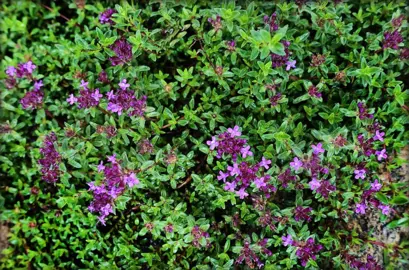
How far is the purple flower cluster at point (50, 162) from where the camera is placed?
3.13 m

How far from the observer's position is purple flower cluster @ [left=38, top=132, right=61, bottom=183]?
313cm

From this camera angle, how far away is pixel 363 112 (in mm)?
3049

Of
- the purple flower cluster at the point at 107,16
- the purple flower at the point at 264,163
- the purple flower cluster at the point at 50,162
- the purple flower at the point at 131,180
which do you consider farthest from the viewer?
the purple flower cluster at the point at 107,16

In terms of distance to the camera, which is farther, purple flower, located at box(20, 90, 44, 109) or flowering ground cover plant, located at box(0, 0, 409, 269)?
purple flower, located at box(20, 90, 44, 109)

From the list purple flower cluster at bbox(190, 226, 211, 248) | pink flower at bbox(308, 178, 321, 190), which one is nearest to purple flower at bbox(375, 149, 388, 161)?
pink flower at bbox(308, 178, 321, 190)

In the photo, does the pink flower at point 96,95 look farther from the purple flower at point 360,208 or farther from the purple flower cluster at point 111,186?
the purple flower at point 360,208

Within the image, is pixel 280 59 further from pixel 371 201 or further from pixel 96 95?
pixel 96 95

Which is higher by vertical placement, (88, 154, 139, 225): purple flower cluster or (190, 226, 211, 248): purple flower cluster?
(88, 154, 139, 225): purple flower cluster

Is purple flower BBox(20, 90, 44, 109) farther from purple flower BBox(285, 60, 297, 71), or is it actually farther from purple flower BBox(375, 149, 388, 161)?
purple flower BBox(375, 149, 388, 161)

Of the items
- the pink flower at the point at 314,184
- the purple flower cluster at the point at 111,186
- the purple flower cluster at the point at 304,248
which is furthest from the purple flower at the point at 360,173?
the purple flower cluster at the point at 111,186

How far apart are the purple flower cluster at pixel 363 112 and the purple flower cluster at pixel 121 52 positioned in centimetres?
165

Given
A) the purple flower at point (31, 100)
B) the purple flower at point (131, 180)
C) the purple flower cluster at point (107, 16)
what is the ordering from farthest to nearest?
the purple flower at point (31, 100)
the purple flower cluster at point (107, 16)
the purple flower at point (131, 180)

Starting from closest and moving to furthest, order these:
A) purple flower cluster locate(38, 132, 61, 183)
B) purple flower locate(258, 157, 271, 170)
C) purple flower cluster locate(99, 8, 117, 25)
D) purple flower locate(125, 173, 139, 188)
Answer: purple flower locate(125, 173, 139, 188)
purple flower locate(258, 157, 271, 170)
purple flower cluster locate(38, 132, 61, 183)
purple flower cluster locate(99, 8, 117, 25)

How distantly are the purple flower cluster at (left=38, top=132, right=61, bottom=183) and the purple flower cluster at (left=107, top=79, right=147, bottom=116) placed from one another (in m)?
0.53
